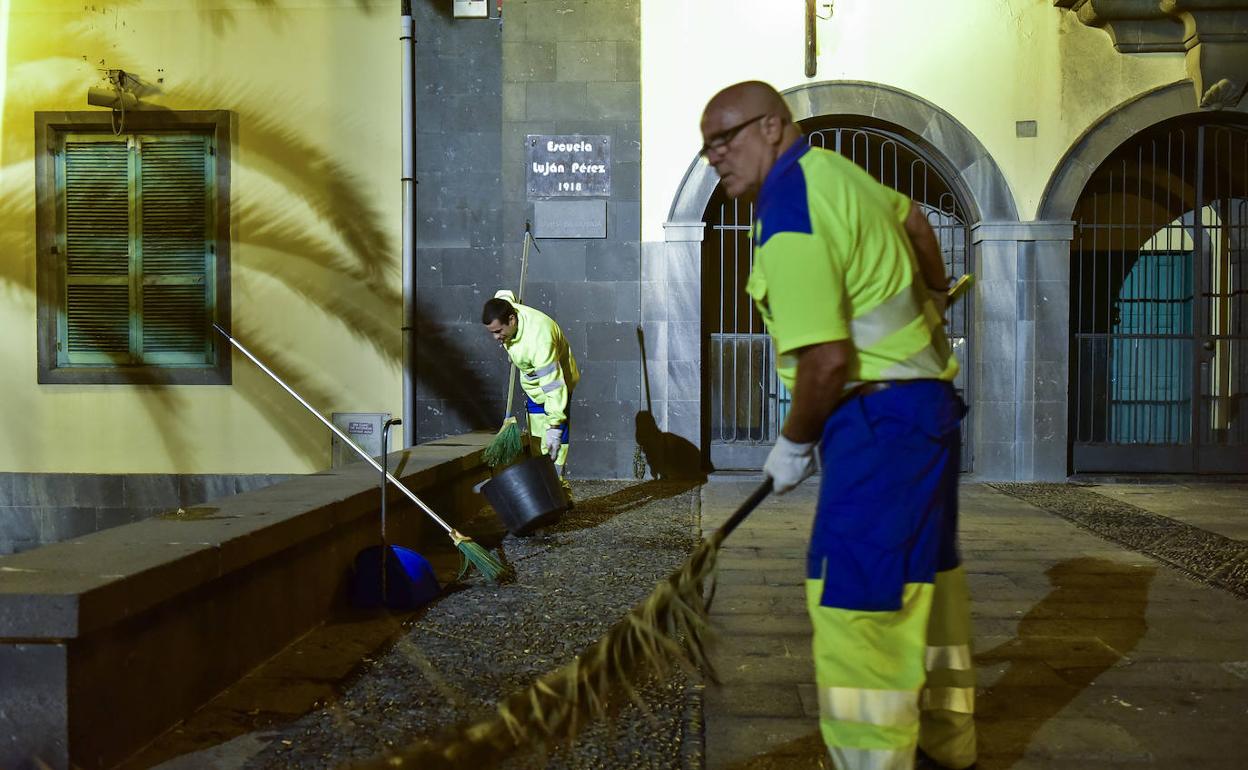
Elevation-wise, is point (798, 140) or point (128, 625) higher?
point (798, 140)

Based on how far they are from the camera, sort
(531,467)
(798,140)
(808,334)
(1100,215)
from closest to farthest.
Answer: (808,334) → (798,140) → (531,467) → (1100,215)

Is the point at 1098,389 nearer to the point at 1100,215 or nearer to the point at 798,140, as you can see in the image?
the point at 1100,215

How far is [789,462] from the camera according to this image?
2.71 meters

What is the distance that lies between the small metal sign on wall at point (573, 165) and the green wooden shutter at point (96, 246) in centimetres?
396

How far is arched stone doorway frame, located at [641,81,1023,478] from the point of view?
10188mm

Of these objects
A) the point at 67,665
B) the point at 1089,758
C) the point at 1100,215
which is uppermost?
the point at 1100,215

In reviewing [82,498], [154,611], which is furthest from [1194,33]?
[82,498]

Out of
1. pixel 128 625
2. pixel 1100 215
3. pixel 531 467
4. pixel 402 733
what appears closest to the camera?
pixel 128 625

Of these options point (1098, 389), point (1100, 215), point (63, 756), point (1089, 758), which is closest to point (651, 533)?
point (1089, 758)

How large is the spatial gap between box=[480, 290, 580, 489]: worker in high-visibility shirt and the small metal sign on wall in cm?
272

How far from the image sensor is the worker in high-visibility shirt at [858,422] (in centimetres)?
249

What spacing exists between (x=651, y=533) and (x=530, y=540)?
2.65 feet

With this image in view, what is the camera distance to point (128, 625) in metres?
3.24

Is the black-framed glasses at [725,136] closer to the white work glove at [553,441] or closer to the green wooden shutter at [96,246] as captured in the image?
the white work glove at [553,441]
